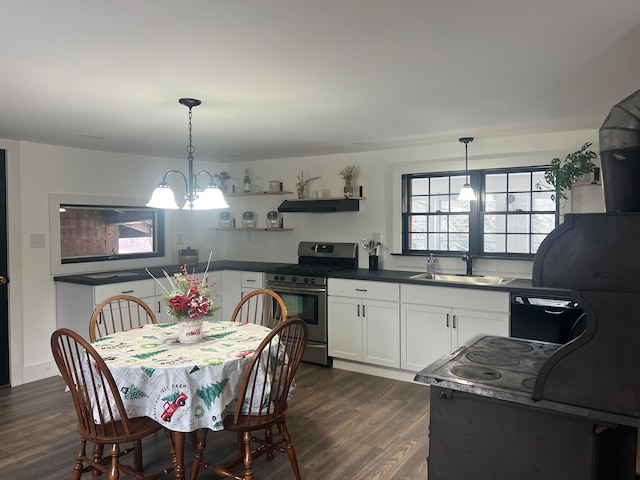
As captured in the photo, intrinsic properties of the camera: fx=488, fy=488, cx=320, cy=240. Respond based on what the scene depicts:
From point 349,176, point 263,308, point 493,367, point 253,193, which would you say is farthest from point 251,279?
point 493,367

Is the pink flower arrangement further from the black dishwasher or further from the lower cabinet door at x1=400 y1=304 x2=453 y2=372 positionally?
the black dishwasher

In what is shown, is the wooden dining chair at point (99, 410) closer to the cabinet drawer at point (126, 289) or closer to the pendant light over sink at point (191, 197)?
the pendant light over sink at point (191, 197)

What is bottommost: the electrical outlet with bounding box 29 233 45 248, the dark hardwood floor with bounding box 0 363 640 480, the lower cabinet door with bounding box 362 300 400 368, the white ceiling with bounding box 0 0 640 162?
the dark hardwood floor with bounding box 0 363 640 480

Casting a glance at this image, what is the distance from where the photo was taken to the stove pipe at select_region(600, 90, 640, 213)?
1.72m

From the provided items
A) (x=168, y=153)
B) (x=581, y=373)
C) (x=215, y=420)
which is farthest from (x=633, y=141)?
(x=168, y=153)

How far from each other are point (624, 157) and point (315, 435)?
247 centimetres

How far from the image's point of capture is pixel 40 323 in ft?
14.8

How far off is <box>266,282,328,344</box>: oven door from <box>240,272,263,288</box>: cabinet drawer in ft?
0.91

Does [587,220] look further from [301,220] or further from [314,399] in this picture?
[301,220]

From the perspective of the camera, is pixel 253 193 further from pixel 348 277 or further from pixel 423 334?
pixel 423 334

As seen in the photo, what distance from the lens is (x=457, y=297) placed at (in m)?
4.01

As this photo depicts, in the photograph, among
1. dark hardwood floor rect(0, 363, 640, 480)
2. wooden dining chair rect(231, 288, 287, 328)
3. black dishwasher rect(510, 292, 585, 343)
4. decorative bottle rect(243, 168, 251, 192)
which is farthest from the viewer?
decorative bottle rect(243, 168, 251, 192)

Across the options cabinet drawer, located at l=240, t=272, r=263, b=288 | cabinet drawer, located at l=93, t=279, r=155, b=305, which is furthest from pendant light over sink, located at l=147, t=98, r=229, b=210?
cabinet drawer, located at l=240, t=272, r=263, b=288

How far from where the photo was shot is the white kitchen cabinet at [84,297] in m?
4.21
